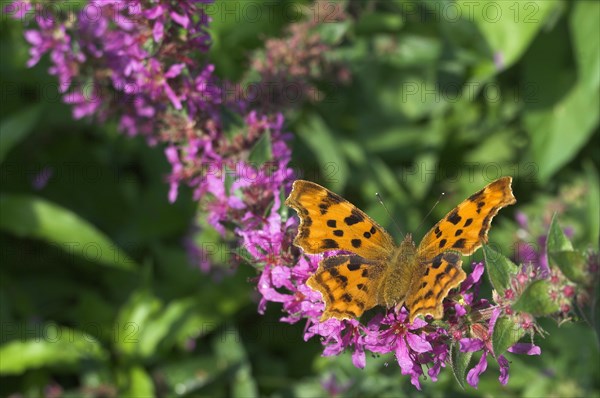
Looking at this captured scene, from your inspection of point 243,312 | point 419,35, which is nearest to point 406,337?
point 243,312

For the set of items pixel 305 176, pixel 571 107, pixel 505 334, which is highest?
pixel 505 334

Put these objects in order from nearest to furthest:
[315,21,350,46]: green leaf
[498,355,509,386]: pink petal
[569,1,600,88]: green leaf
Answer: [498,355,509,386]: pink petal, [315,21,350,46]: green leaf, [569,1,600,88]: green leaf

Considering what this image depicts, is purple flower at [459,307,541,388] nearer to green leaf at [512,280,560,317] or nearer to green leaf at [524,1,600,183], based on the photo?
green leaf at [512,280,560,317]

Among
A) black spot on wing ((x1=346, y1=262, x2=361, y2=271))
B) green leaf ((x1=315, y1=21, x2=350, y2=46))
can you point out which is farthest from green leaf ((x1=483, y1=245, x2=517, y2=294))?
green leaf ((x1=315, y1=21, x2=350, y2=46))

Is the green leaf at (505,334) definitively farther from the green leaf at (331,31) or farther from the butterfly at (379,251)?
the green leaf at (331,31)

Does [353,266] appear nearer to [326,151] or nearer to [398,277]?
[398,277]

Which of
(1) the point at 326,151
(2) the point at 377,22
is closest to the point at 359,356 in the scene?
(1) the point at 326,151

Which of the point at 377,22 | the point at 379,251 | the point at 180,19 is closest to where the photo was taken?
the point at 379,251

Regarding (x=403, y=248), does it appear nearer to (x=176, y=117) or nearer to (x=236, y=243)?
(x=236, y=243)
